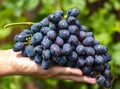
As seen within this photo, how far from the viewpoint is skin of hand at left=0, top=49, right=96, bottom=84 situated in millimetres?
1489

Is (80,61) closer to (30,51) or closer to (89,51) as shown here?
(89,51)

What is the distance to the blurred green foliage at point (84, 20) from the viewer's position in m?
2.32

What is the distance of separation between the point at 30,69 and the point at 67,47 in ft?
0.72

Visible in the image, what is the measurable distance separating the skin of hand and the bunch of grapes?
0.02 metres

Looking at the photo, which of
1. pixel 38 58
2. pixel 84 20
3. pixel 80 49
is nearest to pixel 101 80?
pixel 80 49

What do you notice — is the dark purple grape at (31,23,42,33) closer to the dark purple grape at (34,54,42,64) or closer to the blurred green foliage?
the dark purple grape at (34,54,42,64)

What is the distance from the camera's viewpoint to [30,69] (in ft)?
5.07

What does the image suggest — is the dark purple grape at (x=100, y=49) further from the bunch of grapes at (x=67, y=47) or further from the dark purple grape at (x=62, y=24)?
the dark purple grape at (x=62, y=24)

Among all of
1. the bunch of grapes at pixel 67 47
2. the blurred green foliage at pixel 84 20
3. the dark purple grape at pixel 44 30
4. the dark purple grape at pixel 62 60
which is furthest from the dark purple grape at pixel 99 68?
the blurred green foliage at pixel 84 20

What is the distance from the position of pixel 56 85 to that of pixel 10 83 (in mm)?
439

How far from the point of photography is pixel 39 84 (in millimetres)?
2701

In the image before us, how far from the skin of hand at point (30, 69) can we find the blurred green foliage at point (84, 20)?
0.61 meters

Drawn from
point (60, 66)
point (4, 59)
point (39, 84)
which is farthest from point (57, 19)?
point (39, 84)

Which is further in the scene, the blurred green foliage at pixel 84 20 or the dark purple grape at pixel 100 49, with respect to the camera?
the blurred green foliage at pixel 84 20
